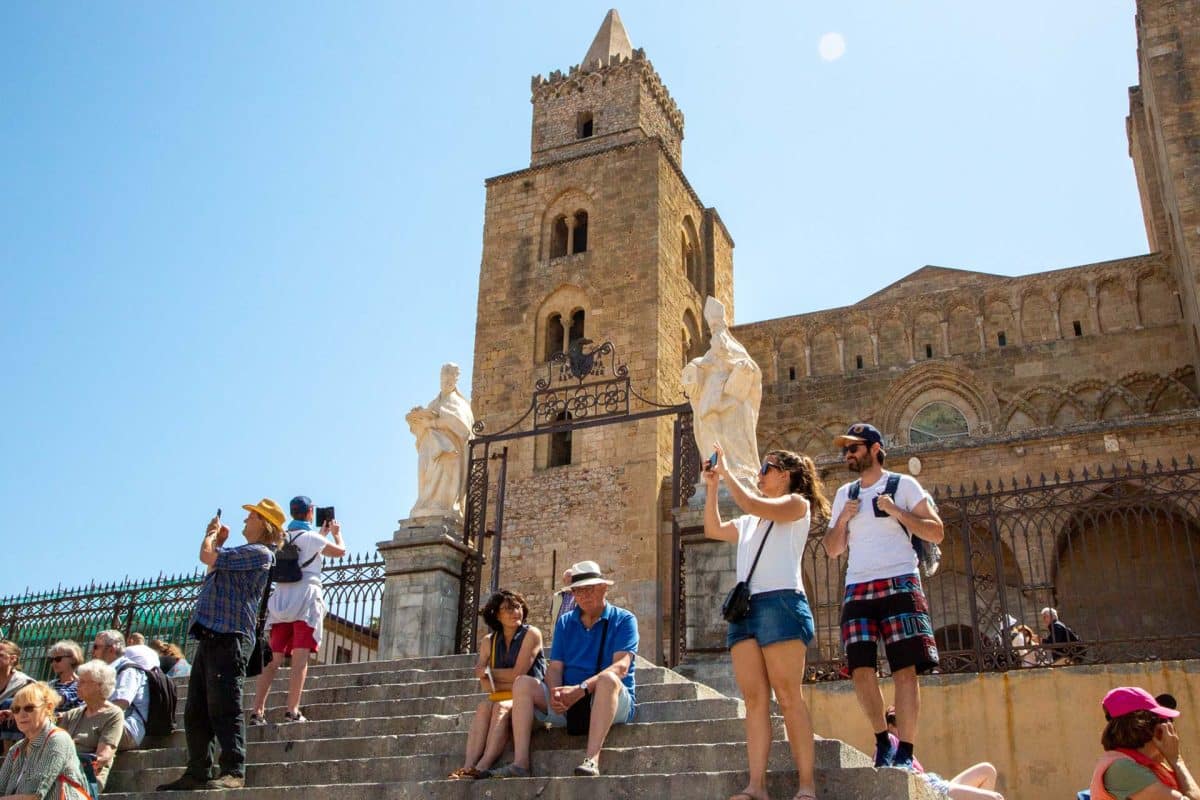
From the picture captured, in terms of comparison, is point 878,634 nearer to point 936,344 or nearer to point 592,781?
point 592,781

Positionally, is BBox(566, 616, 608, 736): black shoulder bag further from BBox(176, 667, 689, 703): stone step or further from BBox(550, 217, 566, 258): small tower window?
BBox(550, 217, 566, 258): small tower window

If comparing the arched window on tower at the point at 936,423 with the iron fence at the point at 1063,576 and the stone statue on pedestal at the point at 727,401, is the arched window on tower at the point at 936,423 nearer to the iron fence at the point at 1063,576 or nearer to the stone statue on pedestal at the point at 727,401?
the iron fence at the point at 1063,576

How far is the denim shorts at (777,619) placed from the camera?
4.89m

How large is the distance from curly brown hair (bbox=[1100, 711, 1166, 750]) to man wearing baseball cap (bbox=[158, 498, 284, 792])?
4453 mm

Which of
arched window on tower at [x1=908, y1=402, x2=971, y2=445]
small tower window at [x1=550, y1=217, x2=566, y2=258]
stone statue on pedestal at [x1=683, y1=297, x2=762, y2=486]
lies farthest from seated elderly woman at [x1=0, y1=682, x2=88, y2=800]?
small tower window at [x1=550, y1=217, x2=566, y2=258]

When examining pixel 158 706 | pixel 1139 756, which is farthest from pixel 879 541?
pixel 158 706

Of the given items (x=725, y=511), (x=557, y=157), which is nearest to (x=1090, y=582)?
(x=725, y=511)

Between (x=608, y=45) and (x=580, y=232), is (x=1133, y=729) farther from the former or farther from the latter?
(x=608, y=45)

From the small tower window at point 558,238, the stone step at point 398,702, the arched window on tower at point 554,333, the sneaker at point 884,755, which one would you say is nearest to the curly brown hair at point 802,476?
the sneaker at point 884,755

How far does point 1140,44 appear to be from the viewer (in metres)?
27.1

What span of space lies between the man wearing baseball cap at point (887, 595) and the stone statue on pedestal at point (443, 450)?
656 cm

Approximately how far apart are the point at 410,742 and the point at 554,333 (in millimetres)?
22819

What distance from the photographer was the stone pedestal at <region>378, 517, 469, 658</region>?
10.7 meters

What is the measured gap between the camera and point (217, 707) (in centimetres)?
626
